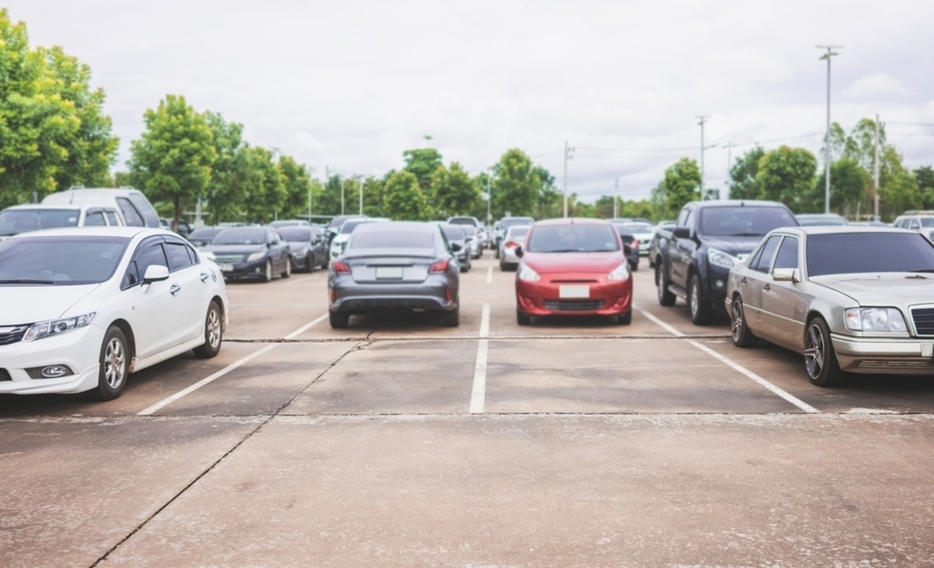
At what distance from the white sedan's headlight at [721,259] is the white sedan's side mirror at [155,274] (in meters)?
7.38

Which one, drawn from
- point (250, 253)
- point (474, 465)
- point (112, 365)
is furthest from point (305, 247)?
point (474, 465)

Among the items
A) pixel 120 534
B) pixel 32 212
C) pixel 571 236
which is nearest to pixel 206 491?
pixel 120 534

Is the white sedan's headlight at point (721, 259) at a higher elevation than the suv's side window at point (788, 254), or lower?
lower

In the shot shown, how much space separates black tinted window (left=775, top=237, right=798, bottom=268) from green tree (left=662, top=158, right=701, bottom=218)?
238 ft

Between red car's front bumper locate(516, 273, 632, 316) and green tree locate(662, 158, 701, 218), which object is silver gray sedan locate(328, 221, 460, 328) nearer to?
red car's front bumper locate(516, 273, 632, 316)

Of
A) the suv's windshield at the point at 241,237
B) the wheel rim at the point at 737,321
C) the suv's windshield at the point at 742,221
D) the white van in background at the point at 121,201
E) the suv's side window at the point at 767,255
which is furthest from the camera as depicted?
the suv's windshield at the point at 241,237

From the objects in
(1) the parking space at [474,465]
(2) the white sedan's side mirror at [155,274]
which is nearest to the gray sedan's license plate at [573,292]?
(1) the parking space at [474,465]

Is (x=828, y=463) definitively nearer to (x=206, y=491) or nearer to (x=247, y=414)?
(x=206, y=491)

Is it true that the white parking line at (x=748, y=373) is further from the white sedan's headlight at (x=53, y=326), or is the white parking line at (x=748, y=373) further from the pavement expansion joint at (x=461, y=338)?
the white sedan's headlight at (x=53, y=326)

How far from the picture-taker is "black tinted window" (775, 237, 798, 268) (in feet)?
30.9

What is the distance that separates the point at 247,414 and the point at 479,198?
7418 cm

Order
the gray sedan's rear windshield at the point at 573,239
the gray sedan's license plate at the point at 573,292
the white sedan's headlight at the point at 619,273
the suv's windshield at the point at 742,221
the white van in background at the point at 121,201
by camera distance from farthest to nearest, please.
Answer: the white van in background at the point at 121,201
the gray sedan's rear windshield at the point at 573,239
the suv's windshield at the point at 742,221
the white sedan's headlight at the point at 619,273
the gray sedan's license plate at the point at 573,292

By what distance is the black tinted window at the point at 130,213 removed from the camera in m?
16.8

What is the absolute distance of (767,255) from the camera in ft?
33.8
